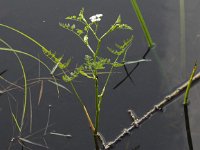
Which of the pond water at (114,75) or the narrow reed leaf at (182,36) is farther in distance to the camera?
the narrow reed leaf at (182,36)

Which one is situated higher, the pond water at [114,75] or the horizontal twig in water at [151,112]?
the pond water at [114,75]

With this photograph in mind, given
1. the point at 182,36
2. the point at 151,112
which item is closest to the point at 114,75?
the point at 151,112

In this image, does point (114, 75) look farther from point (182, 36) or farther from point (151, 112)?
point (182, 36)

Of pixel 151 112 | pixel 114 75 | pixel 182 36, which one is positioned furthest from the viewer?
pixel 182 36

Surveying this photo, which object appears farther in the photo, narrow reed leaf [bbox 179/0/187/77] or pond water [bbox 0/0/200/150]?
narrow reed leaf [bbox 179/0/187/77]

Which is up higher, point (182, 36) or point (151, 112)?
point (182, 36)

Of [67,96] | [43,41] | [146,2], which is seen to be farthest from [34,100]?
[146,2]

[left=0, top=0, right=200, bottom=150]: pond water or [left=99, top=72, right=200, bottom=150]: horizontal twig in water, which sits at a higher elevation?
[left=0, top=0, right=200, bottom=150]: pond water

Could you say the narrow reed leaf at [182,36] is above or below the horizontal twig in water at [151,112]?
above
